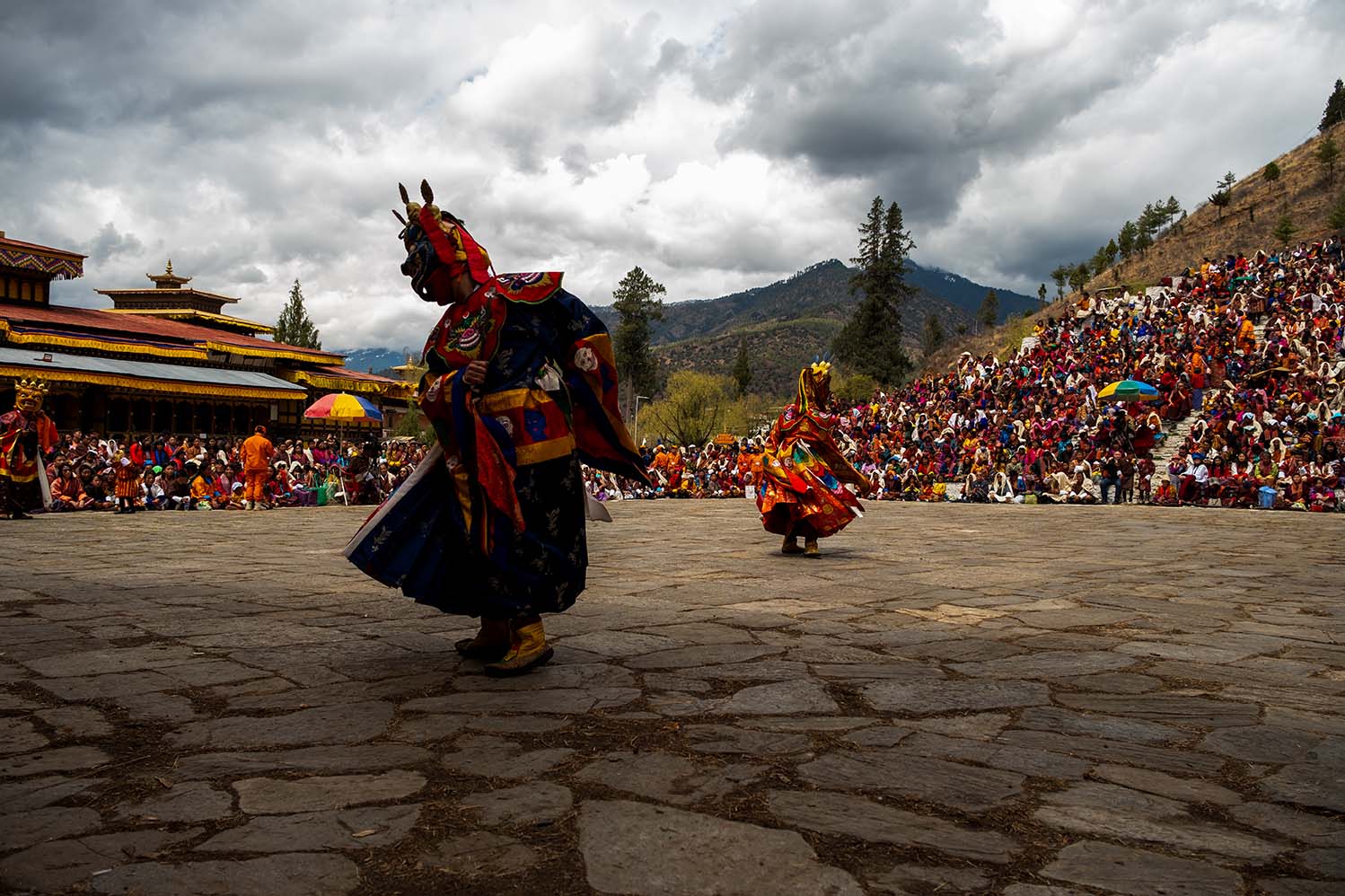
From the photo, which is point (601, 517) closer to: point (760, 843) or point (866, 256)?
point (760, 843)

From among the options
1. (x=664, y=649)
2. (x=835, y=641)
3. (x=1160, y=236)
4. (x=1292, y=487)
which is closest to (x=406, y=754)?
(x=664, y=649)

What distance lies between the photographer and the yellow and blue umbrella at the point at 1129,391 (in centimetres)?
2045

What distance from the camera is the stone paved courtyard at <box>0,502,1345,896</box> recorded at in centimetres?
181

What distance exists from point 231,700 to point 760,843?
1940mm

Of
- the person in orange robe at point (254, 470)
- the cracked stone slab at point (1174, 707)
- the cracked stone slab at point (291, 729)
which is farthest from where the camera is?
the person in orange robe at point (254, 470)

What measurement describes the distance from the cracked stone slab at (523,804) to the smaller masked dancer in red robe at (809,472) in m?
5.94

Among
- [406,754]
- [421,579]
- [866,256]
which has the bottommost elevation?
[406,754]

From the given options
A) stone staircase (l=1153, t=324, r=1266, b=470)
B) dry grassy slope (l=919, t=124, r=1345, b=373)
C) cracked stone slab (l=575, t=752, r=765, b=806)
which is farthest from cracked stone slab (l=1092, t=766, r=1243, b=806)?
dry grassy slope (l=919, t=124, r=1345, b=373)

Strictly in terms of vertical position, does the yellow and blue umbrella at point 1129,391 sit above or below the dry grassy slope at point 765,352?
below

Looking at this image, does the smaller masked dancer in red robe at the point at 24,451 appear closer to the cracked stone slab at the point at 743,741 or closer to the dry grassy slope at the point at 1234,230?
the cracked stone slab at the point at 743,741

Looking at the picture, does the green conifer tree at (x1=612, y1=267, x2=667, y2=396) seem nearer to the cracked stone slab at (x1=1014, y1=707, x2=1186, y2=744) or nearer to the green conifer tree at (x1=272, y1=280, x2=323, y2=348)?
the green conifer tree at (x1=272, y1=280, x2=323, y2=348)

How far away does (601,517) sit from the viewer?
3924 mm

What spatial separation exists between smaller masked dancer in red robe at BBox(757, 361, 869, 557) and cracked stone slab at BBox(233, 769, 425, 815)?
19.5 feet

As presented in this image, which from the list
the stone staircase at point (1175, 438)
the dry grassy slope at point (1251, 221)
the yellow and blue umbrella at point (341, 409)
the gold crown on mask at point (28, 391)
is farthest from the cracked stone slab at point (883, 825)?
the dry grassy slope at point (1251, 221)
